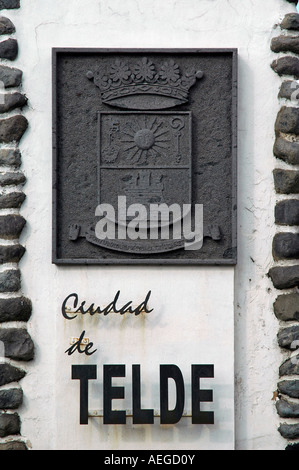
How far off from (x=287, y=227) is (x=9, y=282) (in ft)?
4.96

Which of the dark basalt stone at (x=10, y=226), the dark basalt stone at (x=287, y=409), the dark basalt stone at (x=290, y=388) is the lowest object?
the dark basalt stone at (x=287, y=409)

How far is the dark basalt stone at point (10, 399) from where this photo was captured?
142 inches

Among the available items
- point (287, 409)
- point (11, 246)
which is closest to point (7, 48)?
point (11, 246)

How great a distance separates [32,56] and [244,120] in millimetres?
1199

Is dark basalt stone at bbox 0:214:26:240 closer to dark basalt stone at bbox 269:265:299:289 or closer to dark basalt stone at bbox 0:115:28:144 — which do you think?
dark basalt stone at bbox 0:115:28:144

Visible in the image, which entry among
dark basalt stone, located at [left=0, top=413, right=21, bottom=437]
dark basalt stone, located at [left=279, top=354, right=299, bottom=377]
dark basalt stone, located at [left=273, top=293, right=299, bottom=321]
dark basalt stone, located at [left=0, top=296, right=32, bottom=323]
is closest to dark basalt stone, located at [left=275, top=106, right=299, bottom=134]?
dark basalt stone, located at [left=273, top=293, right=299, bottom=321]

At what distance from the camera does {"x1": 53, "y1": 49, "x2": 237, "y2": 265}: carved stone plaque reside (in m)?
3.66

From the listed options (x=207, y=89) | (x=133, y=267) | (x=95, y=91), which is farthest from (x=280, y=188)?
(x=95, y=91)

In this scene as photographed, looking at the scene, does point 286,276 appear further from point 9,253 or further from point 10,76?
point 10,76

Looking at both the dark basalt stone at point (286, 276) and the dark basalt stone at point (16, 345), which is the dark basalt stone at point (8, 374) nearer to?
the dark basalt stone at point (16, 345)

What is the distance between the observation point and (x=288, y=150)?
3680mm

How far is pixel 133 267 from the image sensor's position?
3652 mm

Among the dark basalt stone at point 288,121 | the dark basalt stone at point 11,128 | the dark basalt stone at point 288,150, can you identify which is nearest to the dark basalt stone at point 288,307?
the dark basalt stone at point 288,150

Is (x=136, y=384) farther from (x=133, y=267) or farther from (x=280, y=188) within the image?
(x=280, y=188)
